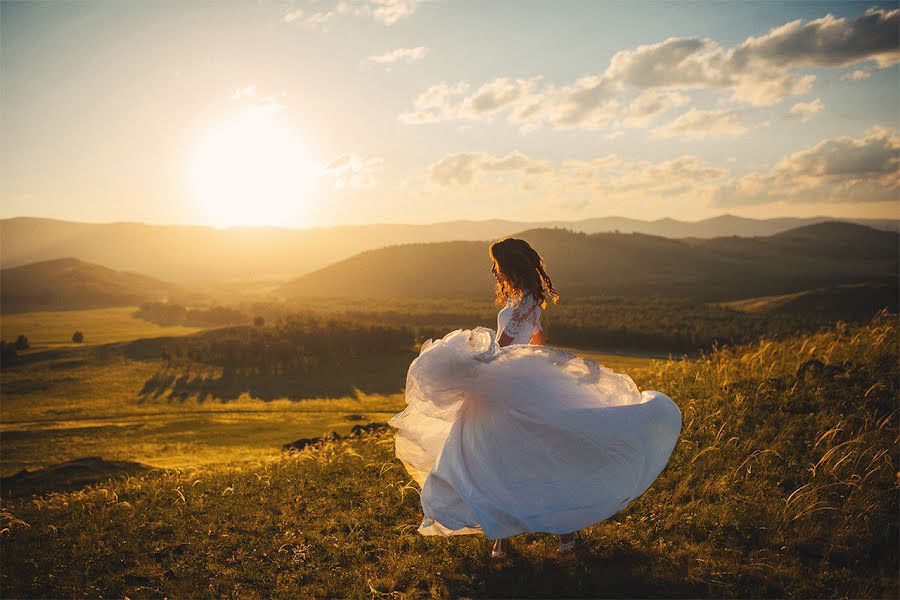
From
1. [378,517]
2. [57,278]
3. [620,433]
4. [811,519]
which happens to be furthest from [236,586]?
[57,278]

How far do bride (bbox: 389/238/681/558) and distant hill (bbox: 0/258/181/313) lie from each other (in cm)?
13266

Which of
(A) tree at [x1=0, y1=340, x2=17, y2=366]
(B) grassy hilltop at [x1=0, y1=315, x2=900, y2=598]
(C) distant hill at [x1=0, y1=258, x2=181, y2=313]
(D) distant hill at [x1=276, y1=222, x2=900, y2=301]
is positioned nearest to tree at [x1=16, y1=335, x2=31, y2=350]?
(A) tree at [x1=0, y1=340, x2=17, y2=366]

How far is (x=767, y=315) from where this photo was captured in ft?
235

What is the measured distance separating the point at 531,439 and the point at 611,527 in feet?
6.39

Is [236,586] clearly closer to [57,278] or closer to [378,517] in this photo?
[378,517]

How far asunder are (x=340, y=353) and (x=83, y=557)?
45.3m

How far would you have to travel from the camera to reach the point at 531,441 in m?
5.71

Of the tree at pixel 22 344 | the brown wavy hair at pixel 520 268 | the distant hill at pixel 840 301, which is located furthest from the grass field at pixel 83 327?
the distant hill at pixel 840 301

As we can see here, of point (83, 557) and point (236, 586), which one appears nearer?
point (236, 586)

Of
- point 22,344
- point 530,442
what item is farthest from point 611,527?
point 22,344

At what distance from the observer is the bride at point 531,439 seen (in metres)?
5.55

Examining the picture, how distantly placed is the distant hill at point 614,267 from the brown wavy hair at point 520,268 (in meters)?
123

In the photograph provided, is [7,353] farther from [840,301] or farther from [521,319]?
[840,301]

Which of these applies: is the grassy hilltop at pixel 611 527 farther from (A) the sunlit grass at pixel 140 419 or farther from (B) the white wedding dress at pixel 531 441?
(A) the sunlit grass at pixel 140 419
